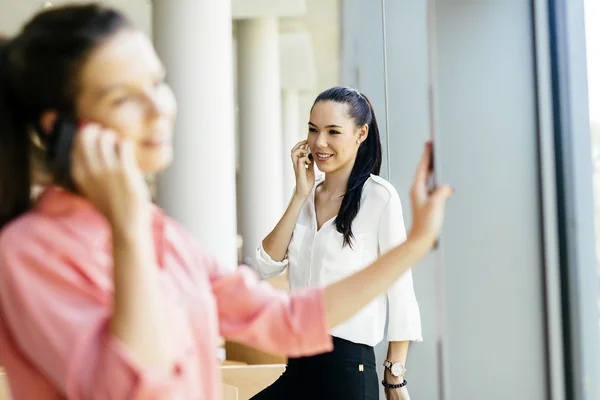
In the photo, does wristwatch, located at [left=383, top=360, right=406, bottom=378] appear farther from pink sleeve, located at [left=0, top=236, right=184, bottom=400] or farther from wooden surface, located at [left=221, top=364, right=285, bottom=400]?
pink sleeve, located at [left=0, top=236, right=184, bottom=400]

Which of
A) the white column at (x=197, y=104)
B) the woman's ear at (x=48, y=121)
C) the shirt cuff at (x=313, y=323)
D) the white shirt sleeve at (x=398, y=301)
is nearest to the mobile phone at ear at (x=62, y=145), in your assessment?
the woman's ear at (x=48, y=121)

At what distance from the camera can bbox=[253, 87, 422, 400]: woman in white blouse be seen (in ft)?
6.45

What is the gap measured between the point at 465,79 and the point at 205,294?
1.39 meters

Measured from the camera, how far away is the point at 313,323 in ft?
3.26

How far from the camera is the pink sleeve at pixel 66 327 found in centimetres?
72

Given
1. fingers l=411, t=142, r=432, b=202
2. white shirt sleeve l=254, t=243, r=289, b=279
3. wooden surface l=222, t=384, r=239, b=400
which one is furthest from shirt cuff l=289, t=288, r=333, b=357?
wooden surface l=222, t=384, r=239, b=400

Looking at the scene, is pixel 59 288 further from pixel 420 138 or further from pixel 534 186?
pixel 420 138

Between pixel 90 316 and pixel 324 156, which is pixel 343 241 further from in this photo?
pixel 90 316

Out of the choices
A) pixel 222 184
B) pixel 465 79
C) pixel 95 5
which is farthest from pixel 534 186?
pixel 222 184

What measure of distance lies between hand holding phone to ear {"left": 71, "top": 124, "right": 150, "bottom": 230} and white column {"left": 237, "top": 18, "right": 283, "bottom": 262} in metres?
9.57

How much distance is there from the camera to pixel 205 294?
0.93 metres

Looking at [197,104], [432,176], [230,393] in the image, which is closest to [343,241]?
[230,393]

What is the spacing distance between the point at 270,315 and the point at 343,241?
3.65 feet

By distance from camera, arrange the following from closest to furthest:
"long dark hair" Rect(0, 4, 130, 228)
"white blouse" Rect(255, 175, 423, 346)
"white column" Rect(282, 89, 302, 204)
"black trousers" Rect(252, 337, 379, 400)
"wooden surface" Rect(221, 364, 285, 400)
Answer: "long dark hair" Rect(0, 4, 130, 228) < "black trousers" Rect(252, 337, 379, 400) < "white blouse" Rect(255, 175, 423, 346) < "wooden surface" Rect(221, 364, 285, 400) < "white column" Rect(282, 89, 302, 204)
